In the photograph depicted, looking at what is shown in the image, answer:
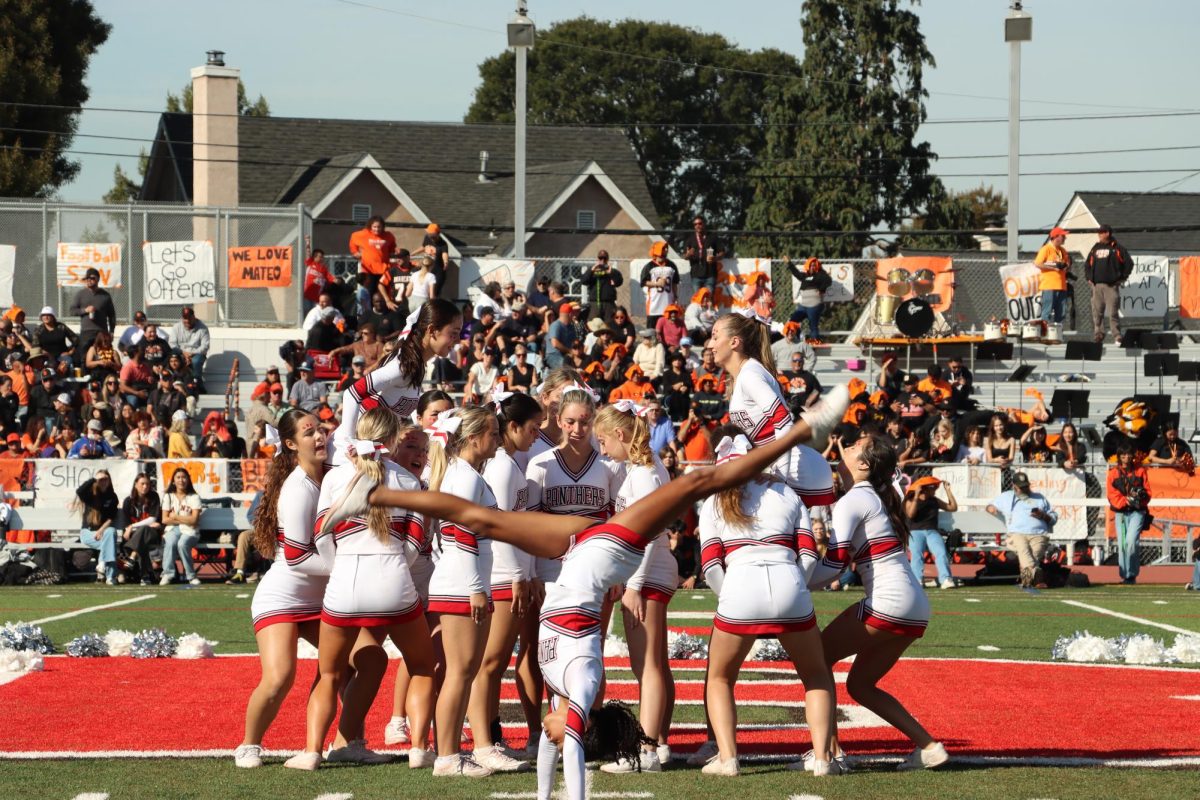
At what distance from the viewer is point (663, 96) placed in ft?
227

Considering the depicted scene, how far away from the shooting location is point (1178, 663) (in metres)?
10.9

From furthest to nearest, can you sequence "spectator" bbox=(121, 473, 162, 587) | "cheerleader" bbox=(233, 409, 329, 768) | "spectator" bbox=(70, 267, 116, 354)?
1. "spectator" bbox=(70, 267, 116, 354)
2. "spectator" bbox=(121, 473, 162, 587)
3. "cheerleader" bbox=(233, 409, 329, 768)

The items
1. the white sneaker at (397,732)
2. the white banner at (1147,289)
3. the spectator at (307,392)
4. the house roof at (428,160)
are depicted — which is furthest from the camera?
the house roof at (428,160)

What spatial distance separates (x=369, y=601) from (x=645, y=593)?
1.38 m

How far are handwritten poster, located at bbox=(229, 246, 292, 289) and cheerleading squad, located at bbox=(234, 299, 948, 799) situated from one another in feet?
61.8

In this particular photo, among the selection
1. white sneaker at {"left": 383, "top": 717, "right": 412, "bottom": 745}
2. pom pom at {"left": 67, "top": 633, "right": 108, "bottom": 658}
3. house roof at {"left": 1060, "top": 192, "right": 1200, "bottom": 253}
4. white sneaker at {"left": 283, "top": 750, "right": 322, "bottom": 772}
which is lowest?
pom pom at {"left": 67, "top": 633, "right": 108, "bottom": 658}

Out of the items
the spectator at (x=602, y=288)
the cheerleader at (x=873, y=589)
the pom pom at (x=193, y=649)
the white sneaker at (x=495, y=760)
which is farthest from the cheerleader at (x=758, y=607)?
the spectator at (x=602, y=288)

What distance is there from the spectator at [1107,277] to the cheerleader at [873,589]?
20.5 m

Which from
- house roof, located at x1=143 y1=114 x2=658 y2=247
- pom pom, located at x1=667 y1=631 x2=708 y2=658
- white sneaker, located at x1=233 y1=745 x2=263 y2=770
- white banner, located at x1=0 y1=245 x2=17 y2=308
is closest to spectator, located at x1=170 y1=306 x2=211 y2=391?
white banner, located at x1=0 y1=245 x2=17 y2=308

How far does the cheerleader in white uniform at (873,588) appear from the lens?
7.21 m

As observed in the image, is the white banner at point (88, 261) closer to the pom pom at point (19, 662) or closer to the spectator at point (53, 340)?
the spectator at point (53, 340)

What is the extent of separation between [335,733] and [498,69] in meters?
63.0

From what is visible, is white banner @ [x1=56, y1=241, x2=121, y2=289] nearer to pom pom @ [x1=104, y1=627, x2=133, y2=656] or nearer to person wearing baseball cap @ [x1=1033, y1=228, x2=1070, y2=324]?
pom pom @ [x1=104, y1=627, x2=133, y2=656]

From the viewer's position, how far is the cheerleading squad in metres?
6.91
